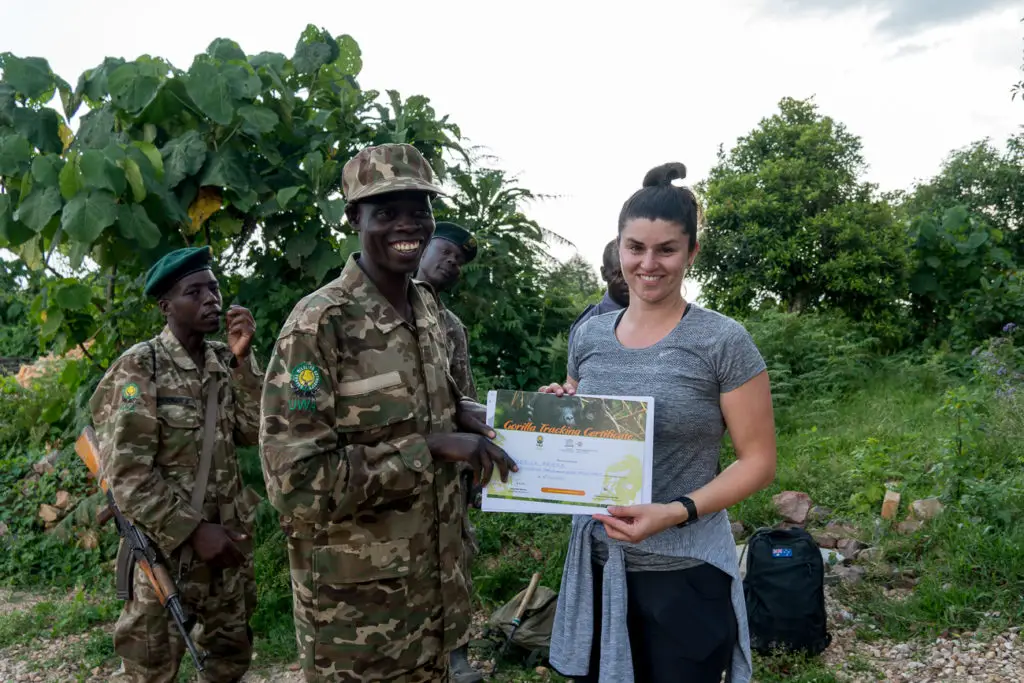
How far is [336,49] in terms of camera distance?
5.84 m

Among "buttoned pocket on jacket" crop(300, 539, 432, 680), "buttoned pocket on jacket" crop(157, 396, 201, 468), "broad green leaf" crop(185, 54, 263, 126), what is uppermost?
"broad green leaf" crop(185, 54, 263, 126)

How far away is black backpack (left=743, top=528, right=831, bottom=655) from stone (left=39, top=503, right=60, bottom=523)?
226 inches

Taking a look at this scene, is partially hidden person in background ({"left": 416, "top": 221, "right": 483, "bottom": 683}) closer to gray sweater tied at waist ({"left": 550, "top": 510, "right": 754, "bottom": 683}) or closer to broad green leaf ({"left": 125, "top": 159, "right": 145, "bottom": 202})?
gray sweater tied at waist ({"left": 550, "top": 510, "right": 754, "bottom": 683})

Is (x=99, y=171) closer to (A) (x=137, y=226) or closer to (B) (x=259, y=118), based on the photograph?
(A) (x=137, y=226)

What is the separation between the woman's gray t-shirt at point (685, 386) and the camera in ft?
6.80

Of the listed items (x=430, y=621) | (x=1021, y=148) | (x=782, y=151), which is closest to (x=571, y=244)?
(x=430, y=621)

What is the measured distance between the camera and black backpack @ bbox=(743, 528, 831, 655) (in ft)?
14.3

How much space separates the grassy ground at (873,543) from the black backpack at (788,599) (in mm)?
110

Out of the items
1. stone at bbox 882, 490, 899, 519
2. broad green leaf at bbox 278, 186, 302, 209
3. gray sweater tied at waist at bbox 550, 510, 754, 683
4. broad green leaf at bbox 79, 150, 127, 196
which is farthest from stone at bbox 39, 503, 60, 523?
stone at bbox 882, 490, 899, 519

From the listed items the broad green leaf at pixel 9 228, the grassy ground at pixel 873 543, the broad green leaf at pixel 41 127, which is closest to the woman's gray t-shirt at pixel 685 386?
the grassy ground at pixel 873 543

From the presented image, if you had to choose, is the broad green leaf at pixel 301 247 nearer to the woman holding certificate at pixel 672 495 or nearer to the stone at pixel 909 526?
the woman holding certificate at pixel 672 495

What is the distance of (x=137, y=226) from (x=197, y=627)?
8.28 feet

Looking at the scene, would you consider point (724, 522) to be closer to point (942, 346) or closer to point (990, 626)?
point (990, 626)

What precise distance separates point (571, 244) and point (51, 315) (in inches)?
150
